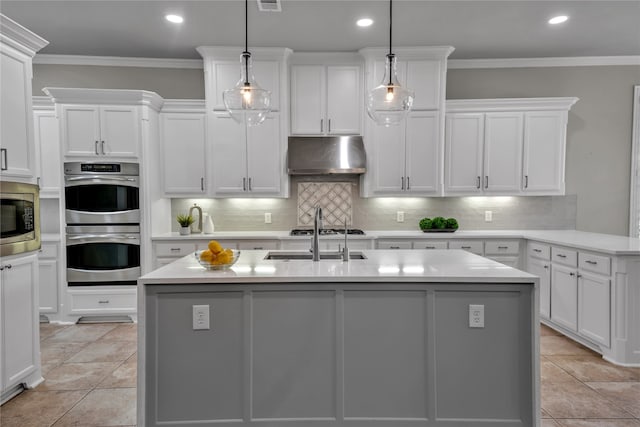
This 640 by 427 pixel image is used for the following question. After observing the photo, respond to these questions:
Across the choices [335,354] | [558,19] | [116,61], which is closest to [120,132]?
[116,61]

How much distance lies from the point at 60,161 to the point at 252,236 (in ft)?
7.06

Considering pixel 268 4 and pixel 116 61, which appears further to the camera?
pixel 116 61

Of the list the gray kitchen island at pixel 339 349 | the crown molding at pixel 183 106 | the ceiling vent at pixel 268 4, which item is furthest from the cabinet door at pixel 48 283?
the ceiling vent at pixel 268 4

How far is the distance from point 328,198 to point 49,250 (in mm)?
3141

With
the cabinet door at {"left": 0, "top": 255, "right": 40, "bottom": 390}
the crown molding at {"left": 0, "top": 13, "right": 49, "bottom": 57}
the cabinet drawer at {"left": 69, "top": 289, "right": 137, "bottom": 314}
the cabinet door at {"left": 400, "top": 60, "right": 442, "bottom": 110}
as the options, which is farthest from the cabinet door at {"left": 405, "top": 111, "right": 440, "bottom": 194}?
the cabinet door at {"left": 0, "top": 255, "right": 40, "bottom": 390}

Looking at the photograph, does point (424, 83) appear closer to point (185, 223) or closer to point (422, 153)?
point (422, 153)

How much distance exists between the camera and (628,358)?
328 centimetres

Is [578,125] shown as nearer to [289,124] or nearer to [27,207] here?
[289,124]

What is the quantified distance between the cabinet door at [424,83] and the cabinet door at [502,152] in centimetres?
66

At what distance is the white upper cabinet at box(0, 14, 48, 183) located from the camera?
2.62 m

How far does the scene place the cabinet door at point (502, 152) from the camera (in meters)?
4.73

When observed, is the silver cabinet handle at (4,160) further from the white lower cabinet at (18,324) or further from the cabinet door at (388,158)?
the cabinet door at (388,158)

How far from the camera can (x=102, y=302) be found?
14.5ft

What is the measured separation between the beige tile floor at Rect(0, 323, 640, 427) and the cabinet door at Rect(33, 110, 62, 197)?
5.58 ft
